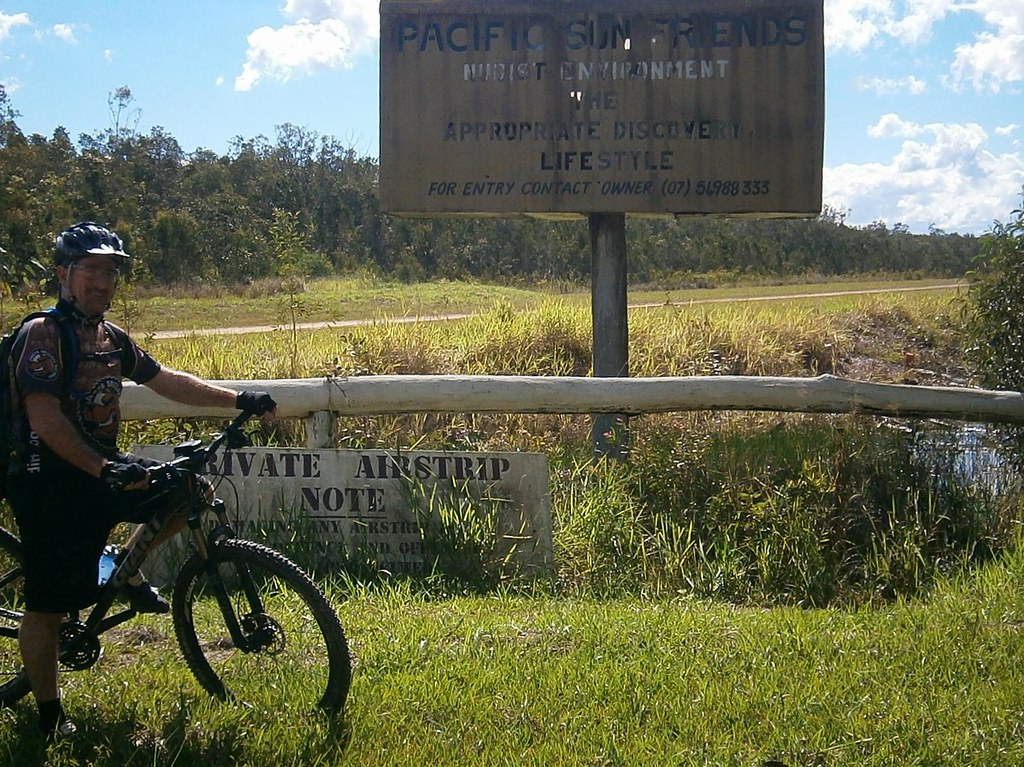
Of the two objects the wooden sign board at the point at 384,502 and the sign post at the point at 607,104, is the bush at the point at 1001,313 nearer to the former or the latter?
the sign post at the point at 607,104

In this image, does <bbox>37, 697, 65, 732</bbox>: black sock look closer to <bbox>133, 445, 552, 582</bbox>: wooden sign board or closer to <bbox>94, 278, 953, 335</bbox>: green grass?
<bbox>133, 445, 552, 582</bbox>: wooden sign board

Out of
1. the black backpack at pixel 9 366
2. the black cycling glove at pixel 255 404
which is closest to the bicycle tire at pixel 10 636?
the black backpack at pixel 9 366

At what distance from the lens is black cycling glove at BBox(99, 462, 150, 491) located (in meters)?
3.86

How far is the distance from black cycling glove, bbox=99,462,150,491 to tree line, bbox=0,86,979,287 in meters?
22.5

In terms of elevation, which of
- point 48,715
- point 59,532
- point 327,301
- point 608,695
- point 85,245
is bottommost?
point 608,695

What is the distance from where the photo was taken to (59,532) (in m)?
4.11

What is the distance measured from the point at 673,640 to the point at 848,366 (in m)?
7.91

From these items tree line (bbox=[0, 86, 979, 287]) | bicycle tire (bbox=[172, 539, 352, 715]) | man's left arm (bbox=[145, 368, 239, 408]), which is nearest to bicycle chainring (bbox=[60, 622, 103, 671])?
bicycle tire (bbox=[172, 539, 352, 715])

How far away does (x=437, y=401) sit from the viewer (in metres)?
7.09

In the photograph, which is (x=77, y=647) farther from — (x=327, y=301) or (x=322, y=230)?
(x=322, y=230)

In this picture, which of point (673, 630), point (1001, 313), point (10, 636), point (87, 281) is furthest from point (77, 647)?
point (1001, 313)

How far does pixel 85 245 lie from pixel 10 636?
1.60 metres

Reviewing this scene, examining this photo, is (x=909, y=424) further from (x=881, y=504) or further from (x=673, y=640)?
(x=673, y=640)

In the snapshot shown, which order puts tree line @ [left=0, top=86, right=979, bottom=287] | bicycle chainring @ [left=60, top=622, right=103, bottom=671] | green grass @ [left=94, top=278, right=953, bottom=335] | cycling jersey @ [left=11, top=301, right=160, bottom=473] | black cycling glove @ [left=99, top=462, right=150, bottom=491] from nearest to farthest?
black cycling glove @ [left=99, top=462, right=150, bottom=491] → cycling jersey @ [left=11, top=301, right=160, bottom=473] → bicycle chainring @ [left=60, top=622, right=103, bottom=671] → green grass @ [left=94, top=278, right=953, bottom=335] → tree line @ [left=0, top=86, right=979, bottom=287]
